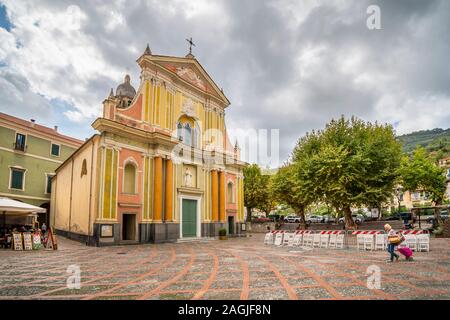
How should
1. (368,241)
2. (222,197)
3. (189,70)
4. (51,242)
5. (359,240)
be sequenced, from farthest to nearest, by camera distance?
(222,197) < (189,70) < (51,242) < (359,240) < (368,241)

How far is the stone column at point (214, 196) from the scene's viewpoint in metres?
24.8

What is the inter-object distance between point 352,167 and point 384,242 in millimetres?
9886

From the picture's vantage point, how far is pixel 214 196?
25.1 meters

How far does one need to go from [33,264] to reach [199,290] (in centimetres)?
754

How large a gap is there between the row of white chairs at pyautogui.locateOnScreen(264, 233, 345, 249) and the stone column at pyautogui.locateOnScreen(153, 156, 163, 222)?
770 cm

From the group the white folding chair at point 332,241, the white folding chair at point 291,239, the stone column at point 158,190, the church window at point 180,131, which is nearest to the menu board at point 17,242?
the stone column at point 158,190

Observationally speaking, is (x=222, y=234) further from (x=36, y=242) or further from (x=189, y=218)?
(x=36, y=242)

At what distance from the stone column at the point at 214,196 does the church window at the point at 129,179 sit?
757cm

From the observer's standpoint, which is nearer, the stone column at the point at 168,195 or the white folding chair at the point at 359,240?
the white folding chair at the point at 359,240

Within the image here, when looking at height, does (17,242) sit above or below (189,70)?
below

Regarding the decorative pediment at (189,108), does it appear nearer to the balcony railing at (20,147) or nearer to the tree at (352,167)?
the tree at (352,167)

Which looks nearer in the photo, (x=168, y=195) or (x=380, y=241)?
(x=380, y=241)

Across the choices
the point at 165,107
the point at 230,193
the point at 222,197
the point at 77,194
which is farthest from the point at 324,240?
the point at 77,194
